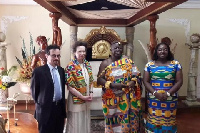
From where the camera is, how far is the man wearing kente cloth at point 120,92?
9.70ft

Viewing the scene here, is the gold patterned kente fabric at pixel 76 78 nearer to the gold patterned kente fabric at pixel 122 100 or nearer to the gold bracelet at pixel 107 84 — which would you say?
the gold bracelet at pixel 107 84

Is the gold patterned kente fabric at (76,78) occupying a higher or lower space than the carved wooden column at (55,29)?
lower

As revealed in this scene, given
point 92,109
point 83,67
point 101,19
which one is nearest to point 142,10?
point 101,19

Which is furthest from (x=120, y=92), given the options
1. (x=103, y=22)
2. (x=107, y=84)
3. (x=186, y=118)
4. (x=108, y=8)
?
(x=186, y=118)

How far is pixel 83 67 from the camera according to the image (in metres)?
2.77

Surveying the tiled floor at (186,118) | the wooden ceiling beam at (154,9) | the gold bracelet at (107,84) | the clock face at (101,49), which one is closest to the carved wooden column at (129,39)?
the clock face at (101,49)

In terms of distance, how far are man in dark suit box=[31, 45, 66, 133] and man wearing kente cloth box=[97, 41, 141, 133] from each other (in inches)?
28.2

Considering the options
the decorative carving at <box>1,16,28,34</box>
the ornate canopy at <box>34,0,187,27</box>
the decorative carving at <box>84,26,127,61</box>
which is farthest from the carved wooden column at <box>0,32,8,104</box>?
the decorative carving at <box>84,26,127,61</box>

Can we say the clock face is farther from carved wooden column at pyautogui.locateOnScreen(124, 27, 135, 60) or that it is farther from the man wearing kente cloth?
the man wearing kente cloth

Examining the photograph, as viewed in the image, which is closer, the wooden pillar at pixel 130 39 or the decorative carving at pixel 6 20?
the wooden pillar at pixel 130 39

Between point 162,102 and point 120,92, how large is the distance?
585 mm

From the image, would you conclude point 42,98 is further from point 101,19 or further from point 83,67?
point 101,19

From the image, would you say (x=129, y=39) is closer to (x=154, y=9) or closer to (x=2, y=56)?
(x=154, y=9)

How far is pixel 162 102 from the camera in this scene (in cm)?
301
